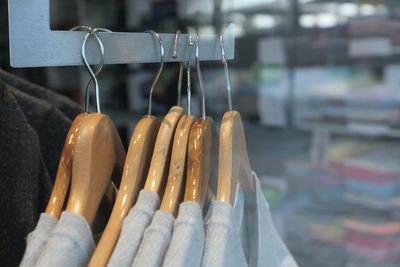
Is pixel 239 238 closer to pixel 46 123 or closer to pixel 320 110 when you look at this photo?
pixel 46 123

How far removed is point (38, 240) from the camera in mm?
374

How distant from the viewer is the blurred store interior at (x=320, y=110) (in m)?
1.34

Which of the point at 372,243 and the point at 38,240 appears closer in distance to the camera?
the point at 38,240

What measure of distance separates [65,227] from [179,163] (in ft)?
0.39

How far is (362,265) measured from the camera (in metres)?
1.40

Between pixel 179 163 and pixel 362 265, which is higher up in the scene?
pixel 179 163

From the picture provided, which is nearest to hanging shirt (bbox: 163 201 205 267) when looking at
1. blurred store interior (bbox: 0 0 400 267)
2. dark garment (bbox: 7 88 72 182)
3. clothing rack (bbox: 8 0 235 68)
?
clothing rack (bbox: 8 0 235 68)

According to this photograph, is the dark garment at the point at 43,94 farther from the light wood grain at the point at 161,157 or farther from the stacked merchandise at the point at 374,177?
the stacked merchandise at the point at 374,177

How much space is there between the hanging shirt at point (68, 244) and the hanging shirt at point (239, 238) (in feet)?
0.31

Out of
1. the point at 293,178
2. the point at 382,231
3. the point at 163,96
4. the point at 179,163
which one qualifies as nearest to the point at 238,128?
the point at 179,163

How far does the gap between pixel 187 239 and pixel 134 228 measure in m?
0.04

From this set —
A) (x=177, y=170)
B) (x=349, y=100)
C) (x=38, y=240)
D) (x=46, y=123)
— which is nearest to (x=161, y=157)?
(x=177, y=170)

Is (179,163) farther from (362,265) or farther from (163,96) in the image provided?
(163,96)

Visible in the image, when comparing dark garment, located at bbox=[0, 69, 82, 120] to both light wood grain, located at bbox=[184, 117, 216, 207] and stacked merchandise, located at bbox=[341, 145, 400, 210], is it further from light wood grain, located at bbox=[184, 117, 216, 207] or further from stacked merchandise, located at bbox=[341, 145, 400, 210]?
stacked merchandise, located at bbox=[341, 145, 400, 210]
